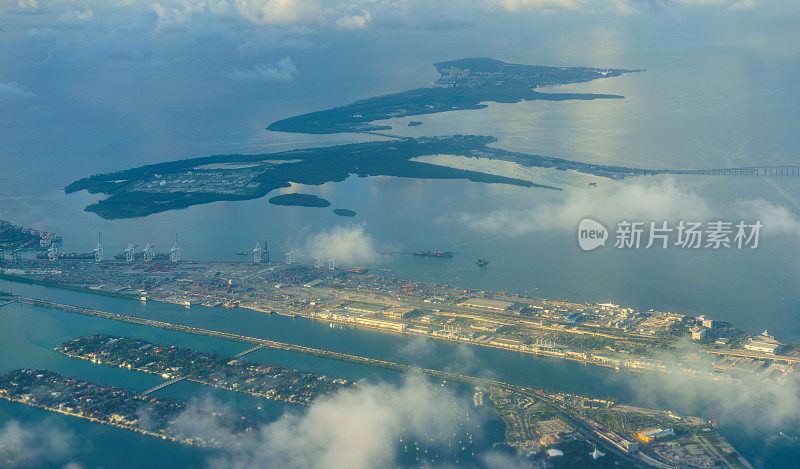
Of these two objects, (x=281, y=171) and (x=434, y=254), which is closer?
(x=434, y=254)

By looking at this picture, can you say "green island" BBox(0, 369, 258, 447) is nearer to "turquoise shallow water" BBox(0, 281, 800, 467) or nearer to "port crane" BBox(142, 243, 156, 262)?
"turquoise shallow water" BBox(0, 281, 800, 467)

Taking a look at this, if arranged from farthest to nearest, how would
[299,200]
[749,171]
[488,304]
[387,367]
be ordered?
Answer: 1. [749,171]
2. [299,200]
3. [488,304]
4. [387,367]

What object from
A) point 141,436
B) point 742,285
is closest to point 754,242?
point 742,285

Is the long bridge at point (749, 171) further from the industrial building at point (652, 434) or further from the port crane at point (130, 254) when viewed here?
the port crane at point (130, 254)

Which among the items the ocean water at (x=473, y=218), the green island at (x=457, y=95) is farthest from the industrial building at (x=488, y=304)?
the green island at (x=457, y=95)

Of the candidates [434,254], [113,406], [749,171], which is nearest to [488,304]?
[434,254]

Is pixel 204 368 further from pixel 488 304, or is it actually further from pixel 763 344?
pixel 763 344

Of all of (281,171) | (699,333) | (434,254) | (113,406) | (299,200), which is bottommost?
(113,406)
